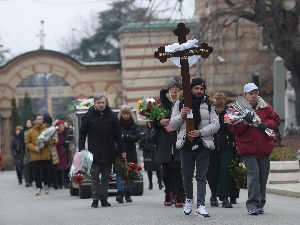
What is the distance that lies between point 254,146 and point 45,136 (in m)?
10.2

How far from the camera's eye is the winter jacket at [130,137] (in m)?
20.2

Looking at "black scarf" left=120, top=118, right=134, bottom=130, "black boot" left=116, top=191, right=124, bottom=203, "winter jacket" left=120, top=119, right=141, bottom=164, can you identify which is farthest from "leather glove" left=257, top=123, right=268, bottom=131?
"black scarf" left=120, top=118, right=134, bottom=130

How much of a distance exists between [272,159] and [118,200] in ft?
18.0

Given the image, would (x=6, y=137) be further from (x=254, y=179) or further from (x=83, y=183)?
(x=254, y=179)

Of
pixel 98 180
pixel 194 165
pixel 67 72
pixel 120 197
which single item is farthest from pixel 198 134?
pixel 67 72

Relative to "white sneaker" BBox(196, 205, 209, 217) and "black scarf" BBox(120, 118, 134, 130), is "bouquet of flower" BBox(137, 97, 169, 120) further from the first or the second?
"white sneaker" BBox(196, 205, 209, 217)

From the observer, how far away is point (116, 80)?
57969 millimetres

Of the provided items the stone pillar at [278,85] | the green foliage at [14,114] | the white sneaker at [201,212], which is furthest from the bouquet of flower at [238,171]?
the green foliage at [14,114]

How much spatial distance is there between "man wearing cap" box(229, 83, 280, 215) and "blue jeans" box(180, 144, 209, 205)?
54 centimetres

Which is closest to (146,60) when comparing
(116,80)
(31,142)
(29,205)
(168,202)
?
(116,80)

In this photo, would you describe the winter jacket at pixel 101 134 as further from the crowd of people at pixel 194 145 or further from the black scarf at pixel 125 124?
the black scarf at pixel 125 124

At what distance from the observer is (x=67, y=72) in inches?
2254

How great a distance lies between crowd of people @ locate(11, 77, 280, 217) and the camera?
49.2 ft

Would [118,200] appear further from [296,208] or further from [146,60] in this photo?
[146,60]
